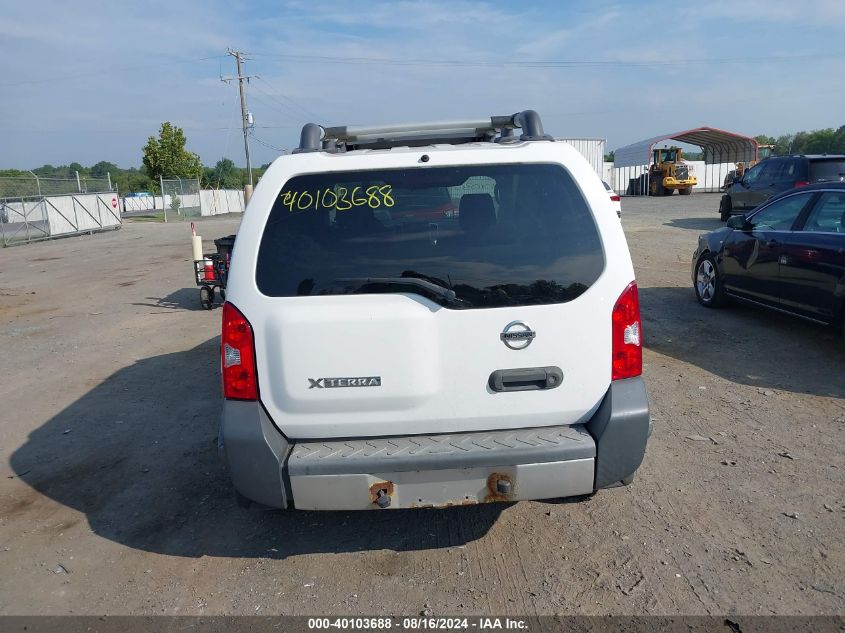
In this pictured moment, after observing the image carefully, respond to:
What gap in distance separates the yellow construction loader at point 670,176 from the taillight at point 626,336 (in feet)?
120

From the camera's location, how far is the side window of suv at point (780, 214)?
7.05m

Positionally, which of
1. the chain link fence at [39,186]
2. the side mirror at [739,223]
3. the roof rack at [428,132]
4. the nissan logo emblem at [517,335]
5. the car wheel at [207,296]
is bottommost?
the car wheel at [207,296]

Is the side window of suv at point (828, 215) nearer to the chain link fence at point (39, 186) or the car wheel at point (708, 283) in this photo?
the car wheel at point (708, 283)

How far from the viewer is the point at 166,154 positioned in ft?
167

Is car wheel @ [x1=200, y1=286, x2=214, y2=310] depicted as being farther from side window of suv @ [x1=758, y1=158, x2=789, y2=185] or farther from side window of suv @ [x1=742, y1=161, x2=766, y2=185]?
side window of suv @ [x1=742, y1=161, x2=766, y2=185]

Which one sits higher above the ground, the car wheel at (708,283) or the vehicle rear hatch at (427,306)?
the vehicle rear hatch at (427,306)

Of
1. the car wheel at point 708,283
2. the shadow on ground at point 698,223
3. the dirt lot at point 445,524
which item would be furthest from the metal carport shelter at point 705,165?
the dirt lot at point 445,524

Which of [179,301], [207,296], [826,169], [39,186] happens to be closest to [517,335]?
[207,296]

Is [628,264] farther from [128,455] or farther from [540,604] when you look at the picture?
[128,455]

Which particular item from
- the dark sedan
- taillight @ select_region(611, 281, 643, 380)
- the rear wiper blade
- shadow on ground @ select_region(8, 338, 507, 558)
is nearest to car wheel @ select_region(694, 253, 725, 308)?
the dark sedan

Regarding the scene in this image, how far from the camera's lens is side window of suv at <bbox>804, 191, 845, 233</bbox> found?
6414mm

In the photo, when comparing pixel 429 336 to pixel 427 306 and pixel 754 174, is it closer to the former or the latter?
pixel 427 306

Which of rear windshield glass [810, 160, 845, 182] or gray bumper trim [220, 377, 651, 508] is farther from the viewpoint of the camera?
rear windshield glass [810, 160, 845, 182]

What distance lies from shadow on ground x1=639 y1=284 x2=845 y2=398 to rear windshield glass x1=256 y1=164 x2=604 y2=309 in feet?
12.2
